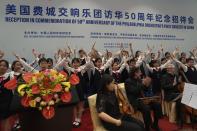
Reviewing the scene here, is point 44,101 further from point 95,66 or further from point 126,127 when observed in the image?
point 95,66

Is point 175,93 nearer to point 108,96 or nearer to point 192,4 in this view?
point 108,96

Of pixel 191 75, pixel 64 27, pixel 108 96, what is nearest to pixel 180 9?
pixel 191 75

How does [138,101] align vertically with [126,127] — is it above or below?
above

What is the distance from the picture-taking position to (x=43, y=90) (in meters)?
2.33

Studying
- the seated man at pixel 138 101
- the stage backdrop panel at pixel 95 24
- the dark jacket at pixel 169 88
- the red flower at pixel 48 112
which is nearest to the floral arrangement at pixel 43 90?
the red flower at pixel 48 112

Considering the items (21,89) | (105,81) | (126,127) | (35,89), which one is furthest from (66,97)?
(126,127)

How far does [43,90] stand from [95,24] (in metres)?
5.30

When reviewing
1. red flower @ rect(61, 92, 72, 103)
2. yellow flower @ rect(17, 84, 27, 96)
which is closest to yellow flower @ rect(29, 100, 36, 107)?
yellow flower @ rect(17, 84, 27, 96)

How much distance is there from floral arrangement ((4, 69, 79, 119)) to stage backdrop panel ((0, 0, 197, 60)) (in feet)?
14.0

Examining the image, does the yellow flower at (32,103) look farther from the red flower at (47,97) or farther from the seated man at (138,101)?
the seated man at (138,101)

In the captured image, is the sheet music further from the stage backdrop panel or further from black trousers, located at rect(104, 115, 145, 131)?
the stage backdrop panel

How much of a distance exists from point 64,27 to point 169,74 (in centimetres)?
287

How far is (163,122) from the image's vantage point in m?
5.40

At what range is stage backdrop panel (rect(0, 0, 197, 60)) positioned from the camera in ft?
21.5
